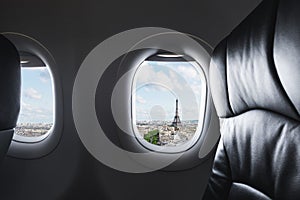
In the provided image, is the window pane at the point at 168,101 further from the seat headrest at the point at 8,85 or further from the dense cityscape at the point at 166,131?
the seat headrest at the point at 8,85

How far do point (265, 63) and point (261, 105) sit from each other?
0.33 feet

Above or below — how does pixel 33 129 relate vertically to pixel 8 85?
below

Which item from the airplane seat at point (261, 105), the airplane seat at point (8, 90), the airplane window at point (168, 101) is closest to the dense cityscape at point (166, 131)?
the airplane window at point (168, 101)

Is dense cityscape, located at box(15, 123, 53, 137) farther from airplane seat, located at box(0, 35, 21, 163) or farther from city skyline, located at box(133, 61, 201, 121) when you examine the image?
city skyline, located at box(133, 61, 201, 121)

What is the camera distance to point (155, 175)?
1720 mm

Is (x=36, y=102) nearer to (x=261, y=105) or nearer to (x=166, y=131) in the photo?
(x=166, y=131)

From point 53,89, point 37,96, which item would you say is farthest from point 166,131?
point 37,96

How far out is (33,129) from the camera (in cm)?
194

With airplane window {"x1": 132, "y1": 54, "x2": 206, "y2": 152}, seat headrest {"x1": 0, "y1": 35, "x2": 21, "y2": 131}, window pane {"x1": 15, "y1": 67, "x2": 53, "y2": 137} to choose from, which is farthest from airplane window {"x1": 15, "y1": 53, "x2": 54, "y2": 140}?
airplane window {"x1": 132, "y1": 54, "x2": 206, "y2": 152}

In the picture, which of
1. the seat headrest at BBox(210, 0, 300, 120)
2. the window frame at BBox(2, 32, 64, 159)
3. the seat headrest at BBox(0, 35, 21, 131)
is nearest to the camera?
the seat headrest at BBox(210, 0, 300, 120)

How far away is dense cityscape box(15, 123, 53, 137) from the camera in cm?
192

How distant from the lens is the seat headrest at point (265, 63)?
18.1 inches

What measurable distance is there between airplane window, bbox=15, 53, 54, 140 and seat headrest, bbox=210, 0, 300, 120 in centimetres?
133

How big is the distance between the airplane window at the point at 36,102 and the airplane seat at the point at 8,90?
40 centimetres
